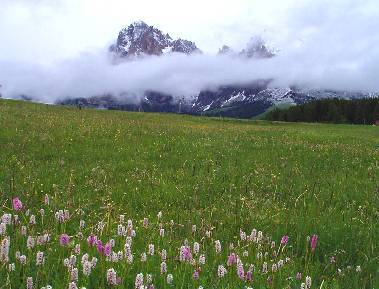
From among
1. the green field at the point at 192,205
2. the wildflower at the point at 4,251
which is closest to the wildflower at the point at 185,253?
the green field at the point at 192,205

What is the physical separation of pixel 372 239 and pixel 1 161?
997cm

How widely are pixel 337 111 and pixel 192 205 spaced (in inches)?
6027

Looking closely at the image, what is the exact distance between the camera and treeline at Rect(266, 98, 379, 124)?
151 metres

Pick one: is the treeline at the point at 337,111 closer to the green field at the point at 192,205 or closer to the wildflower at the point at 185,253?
the green field at the point at 192,205

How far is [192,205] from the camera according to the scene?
9773 millimetres

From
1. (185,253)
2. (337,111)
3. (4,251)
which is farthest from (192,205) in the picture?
(337,111)

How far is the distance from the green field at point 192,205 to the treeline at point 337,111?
439 feet

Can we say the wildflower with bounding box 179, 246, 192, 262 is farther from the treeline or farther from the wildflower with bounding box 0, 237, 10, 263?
the treeline

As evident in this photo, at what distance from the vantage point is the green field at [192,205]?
519cm

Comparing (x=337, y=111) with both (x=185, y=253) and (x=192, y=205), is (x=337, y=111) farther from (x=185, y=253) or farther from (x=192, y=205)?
(x=185, y=253)

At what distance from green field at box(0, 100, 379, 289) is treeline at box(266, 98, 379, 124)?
134m

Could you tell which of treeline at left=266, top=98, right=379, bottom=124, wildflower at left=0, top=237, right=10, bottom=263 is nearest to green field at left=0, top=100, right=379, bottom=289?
wildflower at left=0, top=237, right=10, bottom=263

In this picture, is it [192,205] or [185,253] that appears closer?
[185,253]

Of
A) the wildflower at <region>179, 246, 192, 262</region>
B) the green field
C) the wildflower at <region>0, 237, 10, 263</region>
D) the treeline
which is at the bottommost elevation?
the green field
